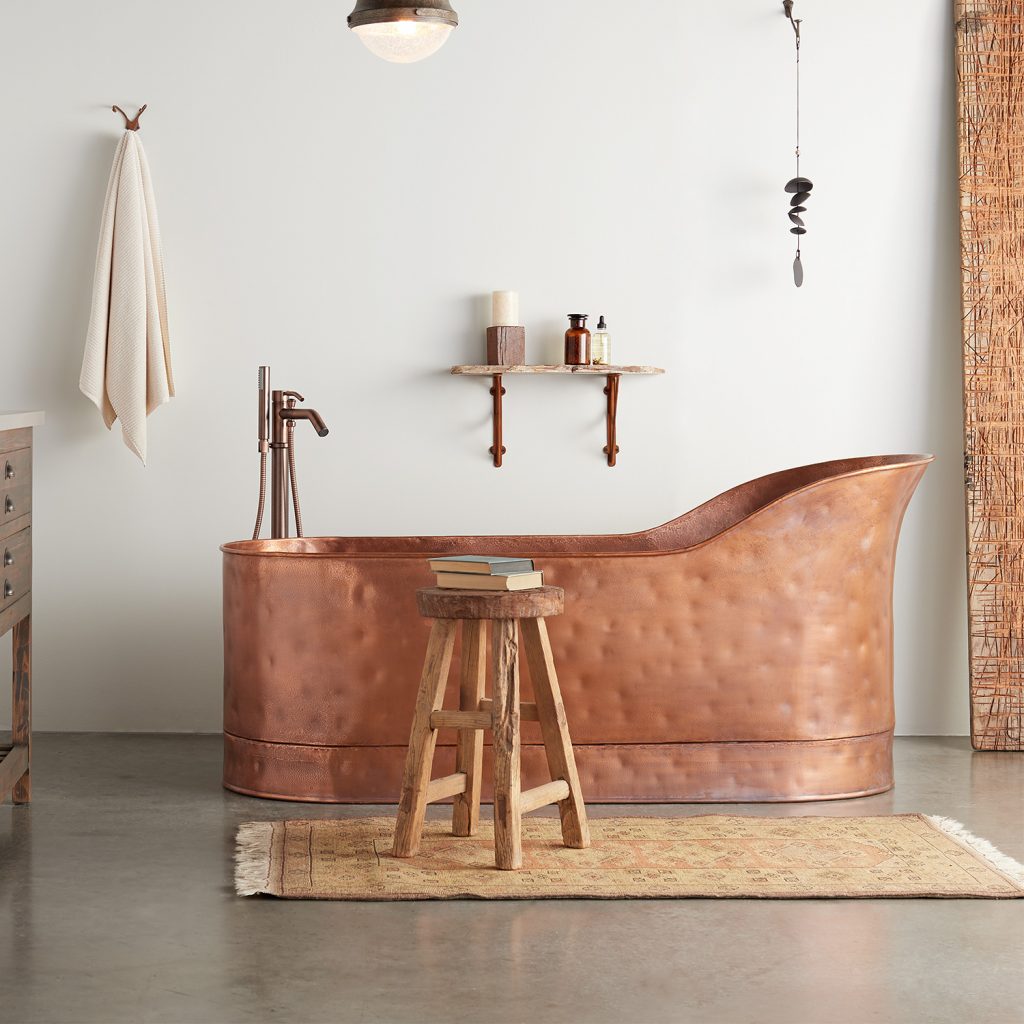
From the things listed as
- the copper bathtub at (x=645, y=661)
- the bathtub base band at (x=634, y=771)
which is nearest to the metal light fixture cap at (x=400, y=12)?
the copper bathtub at (x=645, y=661)

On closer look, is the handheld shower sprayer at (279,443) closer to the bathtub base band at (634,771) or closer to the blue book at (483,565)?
the bathtub base band at (634,771)

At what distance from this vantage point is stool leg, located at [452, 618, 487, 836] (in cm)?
299

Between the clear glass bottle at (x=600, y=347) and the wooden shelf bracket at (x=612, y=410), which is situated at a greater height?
the clear glass bottle at (x=600, y=347)

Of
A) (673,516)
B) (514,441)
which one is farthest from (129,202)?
(673,516)

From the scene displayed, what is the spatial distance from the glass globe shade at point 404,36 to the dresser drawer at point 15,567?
4.77 ft

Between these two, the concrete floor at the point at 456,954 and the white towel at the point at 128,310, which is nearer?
the concrete floor at the point at 456,954

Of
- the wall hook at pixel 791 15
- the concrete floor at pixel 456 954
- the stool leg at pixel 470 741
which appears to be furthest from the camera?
the wall hook at pixel 791 15

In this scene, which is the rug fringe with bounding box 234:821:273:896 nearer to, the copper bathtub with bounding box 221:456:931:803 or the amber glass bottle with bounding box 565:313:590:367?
the copper bathtub with bounding box 221:456:931:803

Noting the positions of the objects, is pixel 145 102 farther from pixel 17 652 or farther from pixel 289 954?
pixel 289 954

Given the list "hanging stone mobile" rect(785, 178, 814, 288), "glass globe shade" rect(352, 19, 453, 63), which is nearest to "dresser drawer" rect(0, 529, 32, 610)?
"glass globe shade" rect(352, 19, 453, 63)

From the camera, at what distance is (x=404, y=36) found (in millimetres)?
2865

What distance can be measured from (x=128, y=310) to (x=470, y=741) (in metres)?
1.98

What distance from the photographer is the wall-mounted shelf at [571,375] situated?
4.16 m

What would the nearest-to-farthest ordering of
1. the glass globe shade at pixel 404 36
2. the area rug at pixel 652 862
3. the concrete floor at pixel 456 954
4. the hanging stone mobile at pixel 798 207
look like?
the concrete floor at pixel 456 954 < the area rug at pixel 652 862 < the glass globe shade at pixel 404 36 < the hanging stone mobile at pixel 798 207
